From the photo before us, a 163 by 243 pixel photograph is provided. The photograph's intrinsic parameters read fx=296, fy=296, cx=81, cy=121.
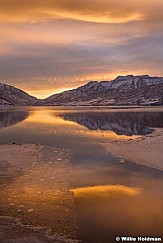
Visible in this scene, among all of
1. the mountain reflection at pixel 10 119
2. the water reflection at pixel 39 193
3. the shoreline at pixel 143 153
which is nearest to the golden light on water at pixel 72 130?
the mountain reflection at pixel 10 119

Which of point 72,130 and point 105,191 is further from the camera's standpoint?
point 72,130

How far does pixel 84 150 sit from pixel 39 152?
4.15m

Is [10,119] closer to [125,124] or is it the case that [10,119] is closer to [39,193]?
[125,124]

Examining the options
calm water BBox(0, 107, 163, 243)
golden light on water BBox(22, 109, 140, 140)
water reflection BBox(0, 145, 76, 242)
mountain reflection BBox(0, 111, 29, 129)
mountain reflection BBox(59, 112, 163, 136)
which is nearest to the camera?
calm water BBox(0, 107, 163, 243)

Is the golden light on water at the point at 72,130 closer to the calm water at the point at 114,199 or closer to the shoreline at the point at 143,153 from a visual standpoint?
the shoreline at the point at 143,153

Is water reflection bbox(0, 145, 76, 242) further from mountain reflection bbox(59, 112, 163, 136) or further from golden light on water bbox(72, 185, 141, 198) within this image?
mountain reflection bbox(59, 112, 163, 136)

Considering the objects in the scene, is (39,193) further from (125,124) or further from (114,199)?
(125,124)

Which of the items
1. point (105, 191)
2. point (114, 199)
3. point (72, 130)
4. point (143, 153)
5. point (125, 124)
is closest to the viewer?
point (114, 199)
